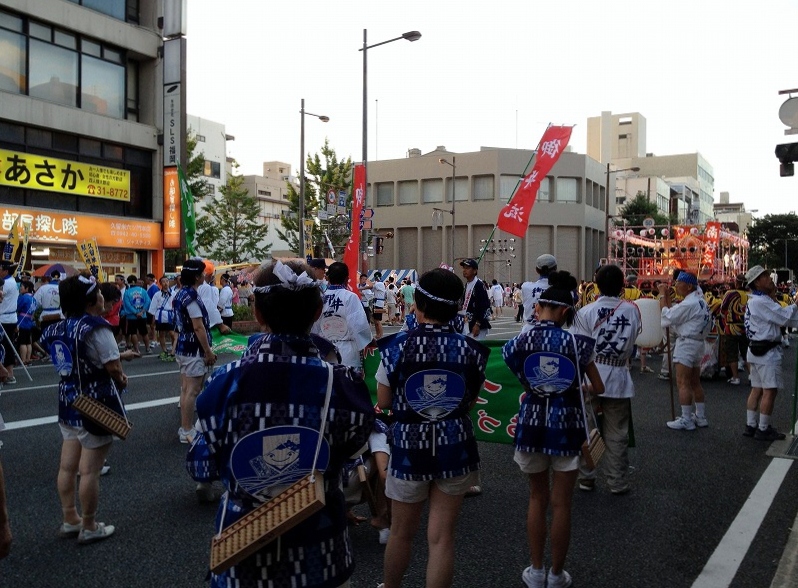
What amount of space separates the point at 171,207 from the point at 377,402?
23.3 m

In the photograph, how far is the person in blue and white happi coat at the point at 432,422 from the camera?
10.3 feet

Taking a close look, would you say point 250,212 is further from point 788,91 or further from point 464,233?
point 788,91

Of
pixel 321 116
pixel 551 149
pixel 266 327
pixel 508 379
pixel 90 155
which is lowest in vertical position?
pixel 508 379

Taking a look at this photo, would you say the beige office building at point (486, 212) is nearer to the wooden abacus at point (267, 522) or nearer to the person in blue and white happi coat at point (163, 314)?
the person in blue and white happi coat at point (163, 314)

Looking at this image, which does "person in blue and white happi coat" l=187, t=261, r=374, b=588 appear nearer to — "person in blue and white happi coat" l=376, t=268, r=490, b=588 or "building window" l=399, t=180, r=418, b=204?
"person in blue and white happi coat" l=376, t=268, r=490, b=588

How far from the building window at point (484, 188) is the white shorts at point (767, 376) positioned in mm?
43977

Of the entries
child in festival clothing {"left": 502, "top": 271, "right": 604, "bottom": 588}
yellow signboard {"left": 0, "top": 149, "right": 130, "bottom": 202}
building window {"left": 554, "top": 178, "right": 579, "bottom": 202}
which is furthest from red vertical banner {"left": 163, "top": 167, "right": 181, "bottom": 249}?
building window {"left": 554, "top": 178, "right": 579, "bottom": 202}

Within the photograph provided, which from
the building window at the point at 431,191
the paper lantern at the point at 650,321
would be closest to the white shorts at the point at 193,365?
the paper lantern at the point at 650,321

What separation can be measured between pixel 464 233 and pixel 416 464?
49.1 meters

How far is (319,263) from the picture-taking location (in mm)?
7617

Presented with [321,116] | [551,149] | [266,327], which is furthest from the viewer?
[321,116]

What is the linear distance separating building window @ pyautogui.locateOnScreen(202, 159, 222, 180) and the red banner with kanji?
191ft

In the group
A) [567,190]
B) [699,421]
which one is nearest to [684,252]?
[699,421]

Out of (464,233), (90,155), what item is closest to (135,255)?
(90,155)
